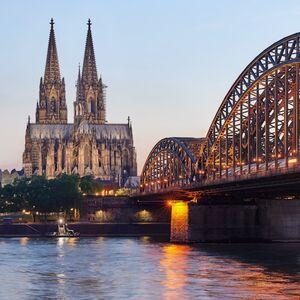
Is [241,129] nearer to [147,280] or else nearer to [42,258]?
[42,258]

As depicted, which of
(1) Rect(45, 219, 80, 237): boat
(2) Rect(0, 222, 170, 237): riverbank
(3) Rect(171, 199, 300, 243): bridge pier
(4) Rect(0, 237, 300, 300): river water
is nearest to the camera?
(4) Rect(0, 237, 300, 300): river water

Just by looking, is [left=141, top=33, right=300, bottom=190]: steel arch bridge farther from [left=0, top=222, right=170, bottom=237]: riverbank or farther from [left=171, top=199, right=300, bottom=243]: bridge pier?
[left=0, top=222, right=170, bottom=237]: riverbank

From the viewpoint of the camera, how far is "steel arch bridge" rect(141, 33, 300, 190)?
106m

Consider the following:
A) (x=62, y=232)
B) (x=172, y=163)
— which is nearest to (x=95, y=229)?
(x=62, y=232)

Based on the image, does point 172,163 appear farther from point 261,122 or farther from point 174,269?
point 174,269

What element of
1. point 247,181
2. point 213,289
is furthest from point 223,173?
point 213,289

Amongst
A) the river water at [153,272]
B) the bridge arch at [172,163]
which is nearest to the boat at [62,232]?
the bridge arch at [172,163]

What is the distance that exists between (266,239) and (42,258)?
37.6m

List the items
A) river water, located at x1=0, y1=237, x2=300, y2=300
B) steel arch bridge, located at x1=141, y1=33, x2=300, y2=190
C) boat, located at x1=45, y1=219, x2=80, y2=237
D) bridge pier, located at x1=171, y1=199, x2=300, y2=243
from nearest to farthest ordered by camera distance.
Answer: river water, located at x1=0, y1=237, x2=300, y2=300, steel arch bridge, located at x1=141, y1=33, x2=300, y2=190, bridge pier, located at x1=171, y1=199, x2=300, y2=243, boat, located at x1=45, y1=219, x2=80, y2=237

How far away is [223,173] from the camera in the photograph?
134125 mm

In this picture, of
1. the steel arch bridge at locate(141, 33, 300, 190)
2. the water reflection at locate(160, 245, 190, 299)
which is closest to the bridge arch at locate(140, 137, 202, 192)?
the steel arch bridge at locate(141, 33, 300, 190)

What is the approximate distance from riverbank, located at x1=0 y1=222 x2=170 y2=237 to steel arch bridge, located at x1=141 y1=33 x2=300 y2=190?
3167cm

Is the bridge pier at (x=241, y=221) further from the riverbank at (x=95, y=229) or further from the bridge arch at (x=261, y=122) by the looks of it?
the riverbank at (x=95, y=229)

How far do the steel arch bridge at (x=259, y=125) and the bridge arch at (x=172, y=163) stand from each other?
12.7ft
